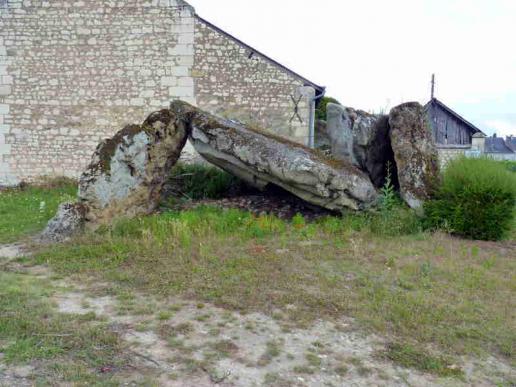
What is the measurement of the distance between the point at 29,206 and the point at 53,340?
6.43 metres

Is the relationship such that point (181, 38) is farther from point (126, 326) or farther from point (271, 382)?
point (271, 382)

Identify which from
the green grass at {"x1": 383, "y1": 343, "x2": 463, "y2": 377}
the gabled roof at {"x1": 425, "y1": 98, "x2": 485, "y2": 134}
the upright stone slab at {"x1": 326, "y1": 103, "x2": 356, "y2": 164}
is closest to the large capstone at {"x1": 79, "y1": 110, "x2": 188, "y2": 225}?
the upright stone slab at {"x1": 326, "y1": 103, "x2": 356, "y2": 164}

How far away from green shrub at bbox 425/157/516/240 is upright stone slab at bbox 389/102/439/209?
48cm

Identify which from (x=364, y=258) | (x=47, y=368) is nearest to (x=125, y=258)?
(x=47, y=368)

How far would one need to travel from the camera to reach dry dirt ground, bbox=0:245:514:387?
115 inches

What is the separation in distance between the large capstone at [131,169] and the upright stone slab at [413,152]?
140 inches

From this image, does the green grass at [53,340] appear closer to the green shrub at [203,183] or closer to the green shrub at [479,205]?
the green shrub at [203,183]

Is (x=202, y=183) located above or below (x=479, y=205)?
above

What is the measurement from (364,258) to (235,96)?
6.58 meters

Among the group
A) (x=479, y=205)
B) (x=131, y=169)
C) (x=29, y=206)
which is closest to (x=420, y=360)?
(x=479, y=205)

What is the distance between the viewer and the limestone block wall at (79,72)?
11.1 metres

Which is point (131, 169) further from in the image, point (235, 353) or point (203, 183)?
point (235, 353)

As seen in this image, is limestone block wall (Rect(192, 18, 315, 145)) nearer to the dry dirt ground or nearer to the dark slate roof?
the dry dirt ground

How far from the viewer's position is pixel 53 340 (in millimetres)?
3314
